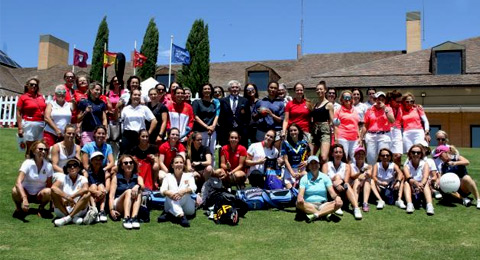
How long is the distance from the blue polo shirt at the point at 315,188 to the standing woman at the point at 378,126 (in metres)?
1.86

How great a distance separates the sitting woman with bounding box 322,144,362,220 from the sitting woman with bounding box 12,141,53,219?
453 cm

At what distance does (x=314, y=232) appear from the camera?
6.20 m

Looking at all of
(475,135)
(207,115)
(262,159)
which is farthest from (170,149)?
(475,135)

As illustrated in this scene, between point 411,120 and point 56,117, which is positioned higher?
point 411,120

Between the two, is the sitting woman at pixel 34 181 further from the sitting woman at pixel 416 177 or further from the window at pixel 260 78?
the window at pixel 260 78

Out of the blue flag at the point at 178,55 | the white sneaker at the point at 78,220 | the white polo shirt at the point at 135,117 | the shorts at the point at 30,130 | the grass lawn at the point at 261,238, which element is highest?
the blue flag at the point at 178,55

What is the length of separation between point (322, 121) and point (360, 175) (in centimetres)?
126

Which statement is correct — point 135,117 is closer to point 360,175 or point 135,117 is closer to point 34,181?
point 34,181

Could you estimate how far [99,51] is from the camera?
118 feet

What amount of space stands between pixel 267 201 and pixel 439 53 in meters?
21.6

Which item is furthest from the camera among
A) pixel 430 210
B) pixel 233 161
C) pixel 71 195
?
pixel 233 161

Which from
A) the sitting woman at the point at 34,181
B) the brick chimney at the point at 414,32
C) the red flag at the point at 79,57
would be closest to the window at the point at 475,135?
the brick chimney at the point at 414,32

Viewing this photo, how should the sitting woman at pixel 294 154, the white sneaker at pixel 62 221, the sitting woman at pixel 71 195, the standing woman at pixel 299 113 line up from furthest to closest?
the standing woman at pixel 299 113 → the sitting woman at pixel 294 154 → the sitting woman at pixel 71 195 → the white sneaker at pixel 62 221

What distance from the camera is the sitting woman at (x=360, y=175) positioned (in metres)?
7.59
